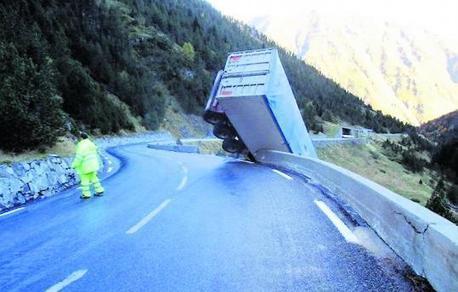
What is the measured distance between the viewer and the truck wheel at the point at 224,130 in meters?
26.7

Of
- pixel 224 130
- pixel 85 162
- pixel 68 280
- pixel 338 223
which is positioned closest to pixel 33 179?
pixel 85 162

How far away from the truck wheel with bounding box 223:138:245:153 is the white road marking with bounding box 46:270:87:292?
70.8 ft

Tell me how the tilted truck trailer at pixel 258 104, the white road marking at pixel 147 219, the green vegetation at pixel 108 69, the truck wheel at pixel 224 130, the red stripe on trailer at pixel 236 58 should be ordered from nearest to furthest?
the white road marking at pixel 147 219, the green vegetation at pixel 108 69, the tilted truck trailer at pixel 258 104, the red stripe on trailer at pixel 236 58, the truck wheel at pixel 224 130

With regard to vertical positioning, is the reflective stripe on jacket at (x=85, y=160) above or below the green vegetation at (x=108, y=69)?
below

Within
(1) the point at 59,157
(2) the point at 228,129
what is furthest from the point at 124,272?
(2) the point at 228,129

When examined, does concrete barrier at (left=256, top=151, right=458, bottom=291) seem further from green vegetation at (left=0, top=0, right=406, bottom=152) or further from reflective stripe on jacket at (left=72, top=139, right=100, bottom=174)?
green vegetation at (left=0, top=0, right=406, bottom=152)

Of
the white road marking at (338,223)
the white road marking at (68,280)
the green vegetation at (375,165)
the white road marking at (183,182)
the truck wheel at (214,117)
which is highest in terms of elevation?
the truck wheel at (214,117)

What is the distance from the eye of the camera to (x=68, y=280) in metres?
5.81

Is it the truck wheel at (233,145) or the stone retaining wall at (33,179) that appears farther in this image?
the truck wheel at (233,145)

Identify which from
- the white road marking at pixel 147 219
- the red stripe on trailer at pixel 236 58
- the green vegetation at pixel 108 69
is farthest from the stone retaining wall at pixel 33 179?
the red stripe on trailer at pixel 236 58

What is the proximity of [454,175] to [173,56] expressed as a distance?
50.9 meters

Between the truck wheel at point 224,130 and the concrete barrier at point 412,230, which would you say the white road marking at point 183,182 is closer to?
the concrete barrier at point 412,230

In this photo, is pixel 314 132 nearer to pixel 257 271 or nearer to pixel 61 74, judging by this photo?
pixel 61 74

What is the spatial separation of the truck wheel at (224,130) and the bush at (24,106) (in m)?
9.70
